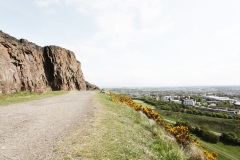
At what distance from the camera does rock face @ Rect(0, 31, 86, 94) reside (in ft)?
101

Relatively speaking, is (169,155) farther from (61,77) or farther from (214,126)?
(214,126)

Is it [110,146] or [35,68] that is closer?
[110,146]

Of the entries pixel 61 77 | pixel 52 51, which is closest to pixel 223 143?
pixel 61 77

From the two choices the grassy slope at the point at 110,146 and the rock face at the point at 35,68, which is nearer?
the grassy slope at the point at 110,146

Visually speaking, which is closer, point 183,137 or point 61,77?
point 183,137

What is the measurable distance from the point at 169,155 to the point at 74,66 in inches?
2482

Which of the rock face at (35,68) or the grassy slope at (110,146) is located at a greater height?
the rock face at (35,68)

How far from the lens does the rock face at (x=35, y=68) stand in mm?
30875

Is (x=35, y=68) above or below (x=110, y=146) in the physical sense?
above

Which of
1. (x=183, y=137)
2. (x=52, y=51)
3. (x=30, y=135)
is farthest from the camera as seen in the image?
(x=52, y=51)

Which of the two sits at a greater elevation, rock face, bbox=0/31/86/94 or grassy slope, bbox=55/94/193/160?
rock face, bbox=0/31/86/94

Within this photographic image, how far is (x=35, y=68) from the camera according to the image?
145 feet

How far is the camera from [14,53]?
3416cm

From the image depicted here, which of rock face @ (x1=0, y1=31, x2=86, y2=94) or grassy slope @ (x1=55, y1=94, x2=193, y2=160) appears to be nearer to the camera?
grassy slope @ (x1=55, y1=94, x2=193, y2=160)
